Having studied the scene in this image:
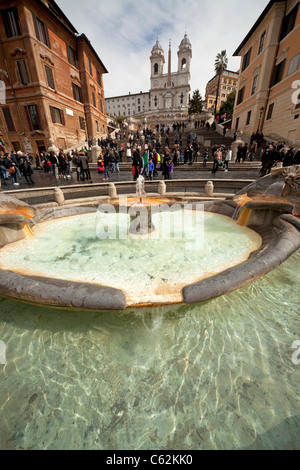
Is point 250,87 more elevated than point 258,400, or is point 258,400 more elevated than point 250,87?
point 250,87

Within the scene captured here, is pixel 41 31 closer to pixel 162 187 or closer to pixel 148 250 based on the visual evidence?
pixel 162 187

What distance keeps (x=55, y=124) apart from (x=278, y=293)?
26.1m

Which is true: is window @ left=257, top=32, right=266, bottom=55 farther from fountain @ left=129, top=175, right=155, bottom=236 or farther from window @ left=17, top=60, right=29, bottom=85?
fountain @ left=129, top=175, right=155, bottom=236

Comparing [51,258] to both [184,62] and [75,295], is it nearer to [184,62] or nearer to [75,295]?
[75,295]

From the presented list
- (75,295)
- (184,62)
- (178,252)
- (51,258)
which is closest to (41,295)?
(75,295)

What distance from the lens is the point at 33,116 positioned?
20734 mm

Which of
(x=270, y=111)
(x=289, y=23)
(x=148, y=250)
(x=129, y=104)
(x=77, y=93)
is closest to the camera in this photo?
(x=148, y=250)

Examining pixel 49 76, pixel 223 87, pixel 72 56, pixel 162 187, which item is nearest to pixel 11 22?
pixel 49 76

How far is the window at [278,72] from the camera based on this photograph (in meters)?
18.3

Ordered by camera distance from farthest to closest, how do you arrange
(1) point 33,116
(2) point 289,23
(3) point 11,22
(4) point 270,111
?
(1) point 33,116 < (4) point 270,111 < (3) point 11,22 < (2) point 289,23

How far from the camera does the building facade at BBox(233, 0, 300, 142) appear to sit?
16641 mm

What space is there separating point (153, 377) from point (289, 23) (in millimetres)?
28297

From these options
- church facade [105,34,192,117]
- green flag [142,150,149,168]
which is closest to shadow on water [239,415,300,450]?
green flag [142,150,149,168]

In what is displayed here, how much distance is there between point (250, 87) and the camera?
23312 mm
